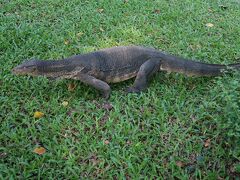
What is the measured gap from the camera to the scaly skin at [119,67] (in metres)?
4.51

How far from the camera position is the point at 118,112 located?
14.0 ft

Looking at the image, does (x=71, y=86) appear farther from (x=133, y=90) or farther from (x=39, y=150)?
(x=39, y=150)

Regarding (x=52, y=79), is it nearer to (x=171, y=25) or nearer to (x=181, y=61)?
(x=181, y=61)

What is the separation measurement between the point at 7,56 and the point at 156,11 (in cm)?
356

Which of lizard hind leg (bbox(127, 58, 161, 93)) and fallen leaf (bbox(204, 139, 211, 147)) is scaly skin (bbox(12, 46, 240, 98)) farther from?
fallen leaf (bbox(204, 139, 211, 147))

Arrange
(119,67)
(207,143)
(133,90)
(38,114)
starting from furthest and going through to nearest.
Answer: (119,67)
(133,90)
(38,114)
(207,143)

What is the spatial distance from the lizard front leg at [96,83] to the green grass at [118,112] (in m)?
0.12

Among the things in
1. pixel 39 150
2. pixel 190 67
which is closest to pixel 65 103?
pixel 39 150

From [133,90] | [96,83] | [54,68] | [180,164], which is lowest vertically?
[180,164]

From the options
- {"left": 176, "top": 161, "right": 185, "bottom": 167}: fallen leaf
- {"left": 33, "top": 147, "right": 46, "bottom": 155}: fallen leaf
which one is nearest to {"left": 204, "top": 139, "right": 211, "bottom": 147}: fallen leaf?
{"left": 176, "top": 161, "right": 185, "bottom": 167}: fallen leaf

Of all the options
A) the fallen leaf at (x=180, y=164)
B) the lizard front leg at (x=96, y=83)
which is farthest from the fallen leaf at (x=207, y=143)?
the lizard front leg at (x=96, y=83)

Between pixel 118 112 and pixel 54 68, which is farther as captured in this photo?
pixel 54 68

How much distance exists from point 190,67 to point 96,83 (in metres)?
1.45

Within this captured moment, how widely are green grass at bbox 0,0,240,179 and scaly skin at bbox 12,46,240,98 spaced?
182 millimetres
